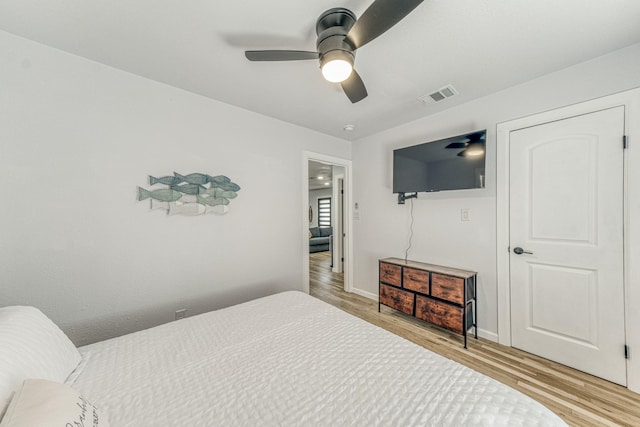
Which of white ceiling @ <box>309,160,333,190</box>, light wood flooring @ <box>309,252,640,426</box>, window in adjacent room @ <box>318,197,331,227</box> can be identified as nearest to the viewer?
light wood flooring @ <box>309,252,640,426</box>

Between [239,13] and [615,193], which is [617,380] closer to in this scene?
[615,193]

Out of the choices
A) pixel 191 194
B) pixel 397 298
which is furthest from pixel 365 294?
pixel 191 194

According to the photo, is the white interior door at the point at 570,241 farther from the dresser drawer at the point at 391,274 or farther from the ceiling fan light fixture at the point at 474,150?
the dresser drawer at the point at 391,274

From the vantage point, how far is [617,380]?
1746 mm

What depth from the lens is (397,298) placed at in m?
2.78

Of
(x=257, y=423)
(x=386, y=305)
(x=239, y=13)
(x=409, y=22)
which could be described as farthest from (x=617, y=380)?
(x=239, y=13)

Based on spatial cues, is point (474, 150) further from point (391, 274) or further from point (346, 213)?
point (346, 213)

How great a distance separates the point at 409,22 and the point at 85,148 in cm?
240

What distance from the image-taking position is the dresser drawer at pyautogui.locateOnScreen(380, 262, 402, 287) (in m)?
2.77

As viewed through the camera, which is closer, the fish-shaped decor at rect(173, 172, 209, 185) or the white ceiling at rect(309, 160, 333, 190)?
the fish-shaped decor at rect(173, 172, 209, 185)

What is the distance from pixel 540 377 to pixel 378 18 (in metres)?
2.73

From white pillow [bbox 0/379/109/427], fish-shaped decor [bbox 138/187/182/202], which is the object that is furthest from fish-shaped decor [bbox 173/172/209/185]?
white pillow [bbox 0/379/109/427]

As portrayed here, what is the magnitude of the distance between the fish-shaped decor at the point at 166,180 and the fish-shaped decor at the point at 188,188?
37 mm

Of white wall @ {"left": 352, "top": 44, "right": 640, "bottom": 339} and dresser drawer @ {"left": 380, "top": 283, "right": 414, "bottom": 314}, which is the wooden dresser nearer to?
dresser drawer @ {"left": 380, "top": 283, "right": 414, "bottom": 314}
